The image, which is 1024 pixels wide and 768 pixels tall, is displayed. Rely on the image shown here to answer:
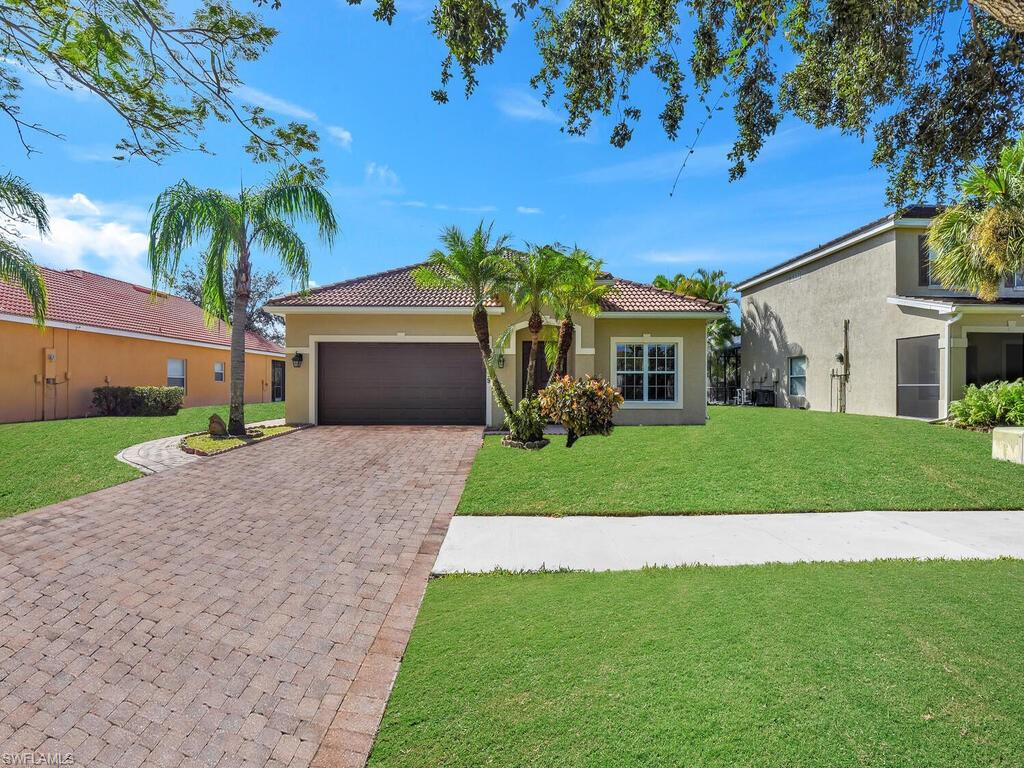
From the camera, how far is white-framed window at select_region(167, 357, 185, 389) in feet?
70.9

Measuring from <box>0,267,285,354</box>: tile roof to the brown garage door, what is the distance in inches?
180

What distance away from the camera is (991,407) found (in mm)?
12719

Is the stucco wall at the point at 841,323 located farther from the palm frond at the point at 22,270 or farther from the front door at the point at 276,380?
the front door at the point at 276,380

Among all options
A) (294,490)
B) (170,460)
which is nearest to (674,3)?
(294,490)

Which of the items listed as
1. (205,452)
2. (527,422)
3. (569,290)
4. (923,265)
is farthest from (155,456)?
(923,265)

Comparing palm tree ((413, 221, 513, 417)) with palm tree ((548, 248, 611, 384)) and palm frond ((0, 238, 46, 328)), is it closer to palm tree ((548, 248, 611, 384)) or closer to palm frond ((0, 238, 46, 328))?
palm tree ((548, 248, 611, 384))

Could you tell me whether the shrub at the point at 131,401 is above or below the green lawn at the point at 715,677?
above

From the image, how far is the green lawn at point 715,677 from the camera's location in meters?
2.58

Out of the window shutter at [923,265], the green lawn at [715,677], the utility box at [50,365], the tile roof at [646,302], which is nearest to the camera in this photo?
the green lawn at [715,677]

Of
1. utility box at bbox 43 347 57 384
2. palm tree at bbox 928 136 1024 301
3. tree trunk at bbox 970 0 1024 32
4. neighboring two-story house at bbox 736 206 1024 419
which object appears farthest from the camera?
utility box at bbox 43 347 57 384

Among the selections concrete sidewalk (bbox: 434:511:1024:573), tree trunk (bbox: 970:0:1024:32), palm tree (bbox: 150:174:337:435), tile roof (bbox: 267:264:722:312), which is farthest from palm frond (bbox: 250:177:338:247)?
tree trunk (bbox: 970:0:1024:32)

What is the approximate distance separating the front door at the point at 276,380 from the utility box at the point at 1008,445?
31.2m

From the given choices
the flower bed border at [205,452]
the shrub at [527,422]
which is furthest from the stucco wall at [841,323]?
the flower bed border at [205,452]

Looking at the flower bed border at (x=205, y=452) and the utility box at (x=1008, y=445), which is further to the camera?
the flower bed border at (x=205, y=452)
